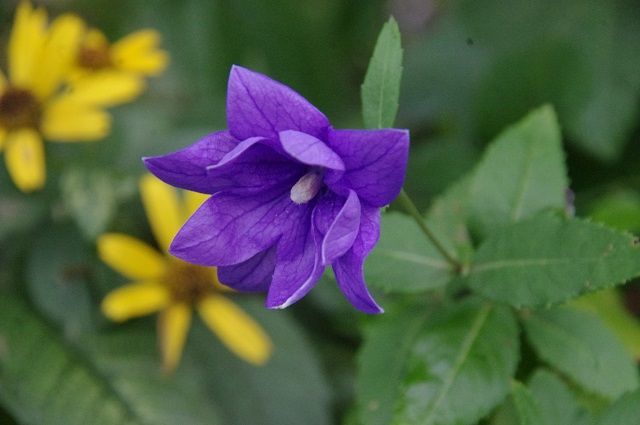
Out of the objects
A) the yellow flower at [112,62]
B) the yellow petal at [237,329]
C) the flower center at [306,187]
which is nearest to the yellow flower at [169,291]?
the yellow petal at [237,329]

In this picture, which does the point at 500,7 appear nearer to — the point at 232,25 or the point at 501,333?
the point at 232,25

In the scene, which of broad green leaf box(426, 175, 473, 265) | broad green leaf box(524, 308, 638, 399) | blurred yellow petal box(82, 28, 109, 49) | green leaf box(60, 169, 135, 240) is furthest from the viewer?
blurred yellow petal box(82, 28, 109, 49)

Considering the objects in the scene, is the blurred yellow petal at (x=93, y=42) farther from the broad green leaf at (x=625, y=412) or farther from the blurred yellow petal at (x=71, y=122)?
the broad green leaf at (x=625, y=412)

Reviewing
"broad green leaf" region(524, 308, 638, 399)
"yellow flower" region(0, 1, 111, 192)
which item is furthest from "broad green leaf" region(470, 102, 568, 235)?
"yellow flower" region(0, 1, 111, 192)

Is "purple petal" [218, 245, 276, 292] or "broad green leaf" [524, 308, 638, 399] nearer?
"purple petal" [218, 245, 276, 292]

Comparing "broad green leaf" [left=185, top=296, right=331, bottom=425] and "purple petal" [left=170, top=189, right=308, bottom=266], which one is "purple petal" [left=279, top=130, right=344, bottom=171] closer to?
"purple petal" [left=170, top=189, right=308, bottom=266]

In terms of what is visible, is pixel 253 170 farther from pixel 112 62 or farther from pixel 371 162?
pixel 112 62

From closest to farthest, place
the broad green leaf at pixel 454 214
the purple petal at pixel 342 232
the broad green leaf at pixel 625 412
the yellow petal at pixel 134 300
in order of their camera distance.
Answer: the purple petal at pixel 342 232, the broad green leaf at pixel 625 412, the broad green leaf at pixel 454 214, the yellow petal at pixel 134 300
